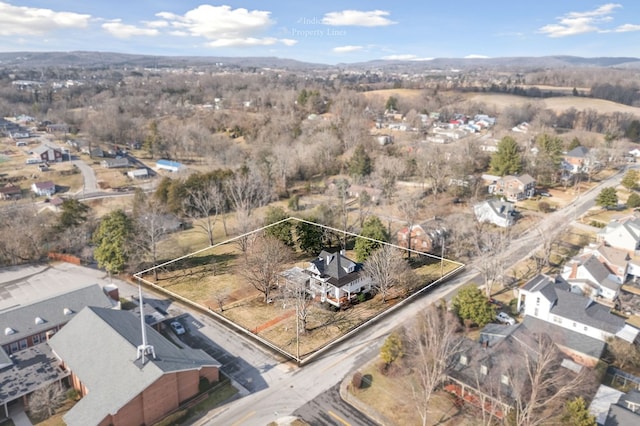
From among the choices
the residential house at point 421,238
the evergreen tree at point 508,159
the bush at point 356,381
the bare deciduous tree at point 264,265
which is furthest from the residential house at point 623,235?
the bush at point 356,381

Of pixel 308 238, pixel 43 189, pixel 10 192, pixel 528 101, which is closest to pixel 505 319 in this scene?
pixel 308 238

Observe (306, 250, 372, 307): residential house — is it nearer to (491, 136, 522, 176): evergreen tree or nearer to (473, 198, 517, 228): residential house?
(473, 198, 517, 228): residential house

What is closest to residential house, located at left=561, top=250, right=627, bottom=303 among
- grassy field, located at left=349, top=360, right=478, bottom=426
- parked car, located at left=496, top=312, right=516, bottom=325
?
parked car, located at left=496, top=312, right=516, bottom=325

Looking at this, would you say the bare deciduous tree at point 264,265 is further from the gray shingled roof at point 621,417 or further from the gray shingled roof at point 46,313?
the gray shingled roof at point 621,417

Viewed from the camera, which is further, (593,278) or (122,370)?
(593,278)

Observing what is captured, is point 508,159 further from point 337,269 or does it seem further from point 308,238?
point 337,269
